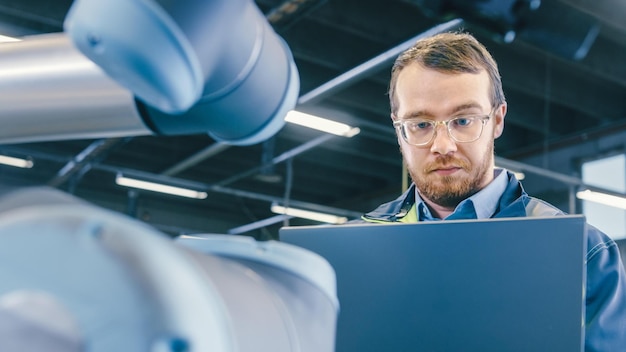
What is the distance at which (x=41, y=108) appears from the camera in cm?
46

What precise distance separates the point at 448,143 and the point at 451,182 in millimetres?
84

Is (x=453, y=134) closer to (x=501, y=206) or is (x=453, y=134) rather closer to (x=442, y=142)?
(x=442, y=142)

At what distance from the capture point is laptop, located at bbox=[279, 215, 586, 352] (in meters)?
0.76

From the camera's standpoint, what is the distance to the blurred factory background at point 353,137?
4723 millimetres

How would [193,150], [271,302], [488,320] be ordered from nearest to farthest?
[271,302] < [488,320] < [193,150]

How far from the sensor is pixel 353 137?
7.21m

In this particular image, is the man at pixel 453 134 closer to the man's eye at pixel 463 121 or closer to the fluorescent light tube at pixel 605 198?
the man's eye at pixel 463 121

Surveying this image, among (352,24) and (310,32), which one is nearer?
(352,24)

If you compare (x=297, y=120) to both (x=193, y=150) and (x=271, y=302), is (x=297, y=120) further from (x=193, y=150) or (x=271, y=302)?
(x=271, y=302)

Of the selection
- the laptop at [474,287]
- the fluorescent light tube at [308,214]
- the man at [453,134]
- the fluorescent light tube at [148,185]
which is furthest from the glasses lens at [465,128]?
the fluorescent light tube at [308,214]

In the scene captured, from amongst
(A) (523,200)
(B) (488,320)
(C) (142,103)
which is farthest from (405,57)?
(C) (142,103)

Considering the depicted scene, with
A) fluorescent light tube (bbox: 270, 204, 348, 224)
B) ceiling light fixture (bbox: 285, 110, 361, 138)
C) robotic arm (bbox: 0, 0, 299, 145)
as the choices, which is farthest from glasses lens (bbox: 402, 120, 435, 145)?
fluorescent light tube (bbox: 270, 204, 348, 224)

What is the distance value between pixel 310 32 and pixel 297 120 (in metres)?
0.68

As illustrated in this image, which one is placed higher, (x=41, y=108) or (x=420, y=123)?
(x=420, y=123)
